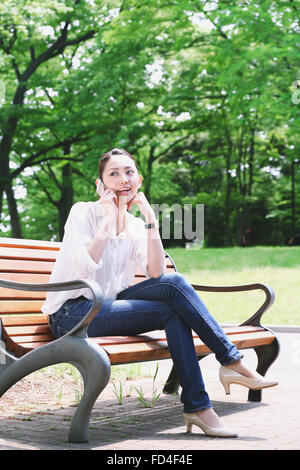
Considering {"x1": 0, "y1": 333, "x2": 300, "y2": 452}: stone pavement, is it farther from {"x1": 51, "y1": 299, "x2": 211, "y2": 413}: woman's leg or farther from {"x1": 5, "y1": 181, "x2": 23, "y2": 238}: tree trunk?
{"x1": 5, "y1": 181, "x2": 23, "y2": 238}: tree trunk

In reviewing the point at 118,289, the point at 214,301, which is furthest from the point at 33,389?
the point at 214,301

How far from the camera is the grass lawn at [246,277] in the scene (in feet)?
30.7

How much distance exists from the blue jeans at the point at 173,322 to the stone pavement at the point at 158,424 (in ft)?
0.90

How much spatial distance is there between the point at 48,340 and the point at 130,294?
561 mm

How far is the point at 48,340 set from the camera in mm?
3854

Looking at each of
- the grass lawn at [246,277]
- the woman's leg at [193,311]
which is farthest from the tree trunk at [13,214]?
the woman's leg at [193,311]

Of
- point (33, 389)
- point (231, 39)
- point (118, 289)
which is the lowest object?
point (33, 389)

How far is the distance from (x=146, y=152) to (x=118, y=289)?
25071 millimetres

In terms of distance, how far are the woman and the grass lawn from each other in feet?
16.4

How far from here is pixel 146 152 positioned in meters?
28.8

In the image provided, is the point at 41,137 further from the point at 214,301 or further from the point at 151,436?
the point at 151,436

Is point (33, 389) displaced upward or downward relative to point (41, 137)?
downward

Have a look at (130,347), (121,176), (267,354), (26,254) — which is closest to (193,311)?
(130,347)

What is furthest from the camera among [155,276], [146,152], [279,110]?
[146,152]
